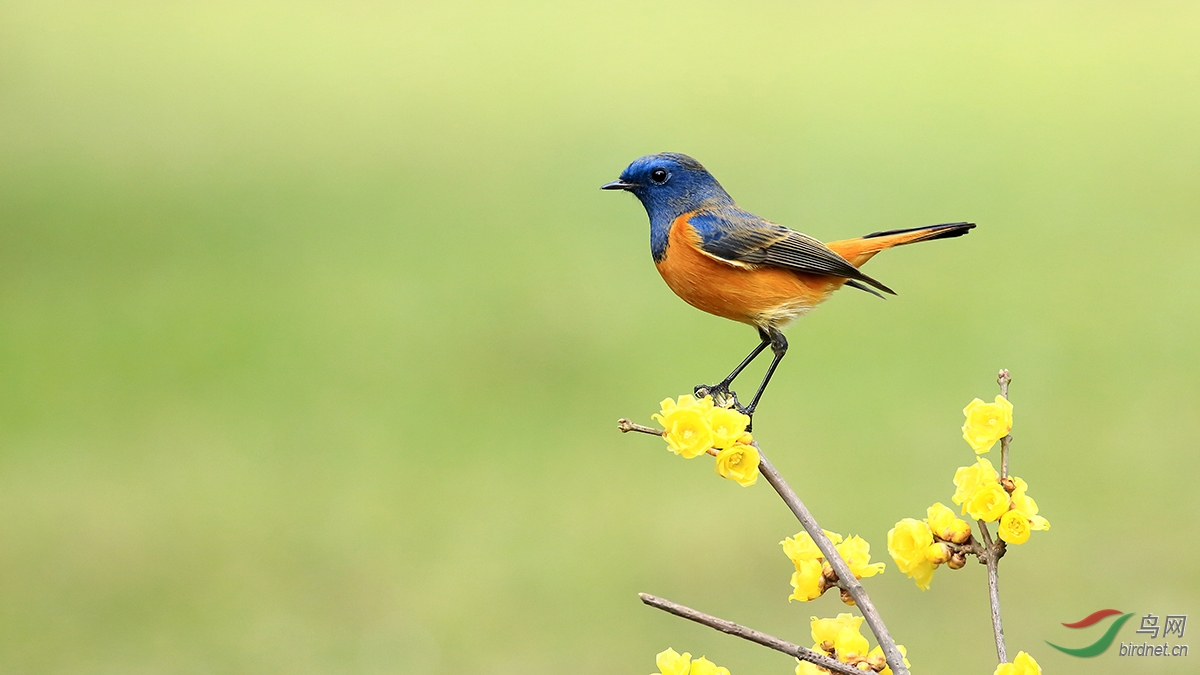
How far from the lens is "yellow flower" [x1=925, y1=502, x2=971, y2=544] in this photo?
1.57 m

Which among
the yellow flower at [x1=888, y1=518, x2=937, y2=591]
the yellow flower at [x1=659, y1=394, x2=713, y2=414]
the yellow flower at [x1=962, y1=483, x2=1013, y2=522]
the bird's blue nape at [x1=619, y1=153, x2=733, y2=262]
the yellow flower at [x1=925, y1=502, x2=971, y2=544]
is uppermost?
the bird's blue nape at [x1=619, y1=153, x2=733, y2=262]

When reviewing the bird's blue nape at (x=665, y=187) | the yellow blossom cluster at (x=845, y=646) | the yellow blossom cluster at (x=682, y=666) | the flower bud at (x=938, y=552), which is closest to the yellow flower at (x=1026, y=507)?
the flower bud at (x=938, y=552)

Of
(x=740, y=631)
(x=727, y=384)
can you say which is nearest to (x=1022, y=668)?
(x=740, y=631)

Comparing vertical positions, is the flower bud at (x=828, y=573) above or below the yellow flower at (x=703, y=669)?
A: above

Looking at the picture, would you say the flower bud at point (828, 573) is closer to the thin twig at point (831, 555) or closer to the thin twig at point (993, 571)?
the thin twig at point (831, 555)

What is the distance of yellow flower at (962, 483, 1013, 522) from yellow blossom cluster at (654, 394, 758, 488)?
0.33 m

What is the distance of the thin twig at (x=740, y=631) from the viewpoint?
3.97ft

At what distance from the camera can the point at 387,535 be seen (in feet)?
20.7

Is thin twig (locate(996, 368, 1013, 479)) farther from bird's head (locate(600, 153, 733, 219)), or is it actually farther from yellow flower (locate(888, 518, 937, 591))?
bird's head (locate(600, 153, 733, 219))

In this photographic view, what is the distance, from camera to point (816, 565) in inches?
61.9

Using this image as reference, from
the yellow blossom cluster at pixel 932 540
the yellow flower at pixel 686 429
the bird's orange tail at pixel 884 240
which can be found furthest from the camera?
the bird's orange tail at pixel 884 240

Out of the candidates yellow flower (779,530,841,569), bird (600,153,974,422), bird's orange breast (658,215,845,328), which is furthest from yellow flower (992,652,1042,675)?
bird's orange breast (658,215,845,328)

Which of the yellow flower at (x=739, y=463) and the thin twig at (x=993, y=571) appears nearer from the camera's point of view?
the yellow flower at (x=739, y=463)

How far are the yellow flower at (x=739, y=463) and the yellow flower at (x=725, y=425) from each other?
0.01m
